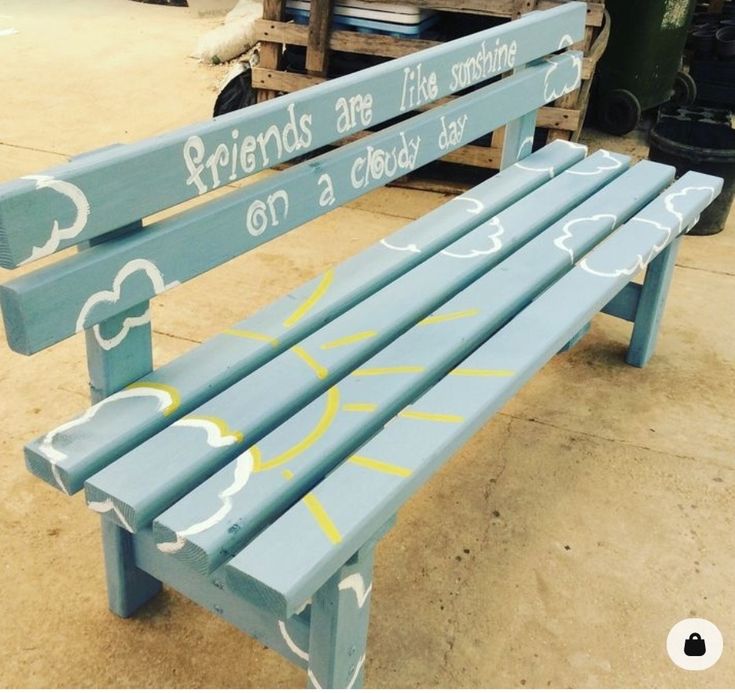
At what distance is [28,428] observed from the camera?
267 cm

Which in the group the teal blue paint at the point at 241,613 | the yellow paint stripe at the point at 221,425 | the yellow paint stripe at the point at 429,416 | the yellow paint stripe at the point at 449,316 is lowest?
the teal blue paint at the point at 241,613

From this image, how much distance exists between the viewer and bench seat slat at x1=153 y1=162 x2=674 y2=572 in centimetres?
145

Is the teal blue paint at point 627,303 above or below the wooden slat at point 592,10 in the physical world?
below

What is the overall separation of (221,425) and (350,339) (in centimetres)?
43

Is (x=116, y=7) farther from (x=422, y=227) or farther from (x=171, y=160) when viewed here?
(x=171, y=160)

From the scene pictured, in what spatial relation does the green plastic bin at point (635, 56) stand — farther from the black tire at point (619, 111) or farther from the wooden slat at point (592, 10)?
the wooden slat at point (592, 10)

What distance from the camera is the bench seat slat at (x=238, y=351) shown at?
1.59 m

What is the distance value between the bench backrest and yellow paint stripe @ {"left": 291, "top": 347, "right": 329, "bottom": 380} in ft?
0.79

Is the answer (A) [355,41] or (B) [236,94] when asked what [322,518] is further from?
(B) [236,94]

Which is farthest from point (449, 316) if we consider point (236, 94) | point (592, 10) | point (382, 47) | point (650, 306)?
point (236, 94)

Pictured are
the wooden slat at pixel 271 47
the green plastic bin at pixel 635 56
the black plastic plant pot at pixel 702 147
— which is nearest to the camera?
the black plastic plant pot at pixel 702 147

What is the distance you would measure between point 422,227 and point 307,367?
0.85 metres

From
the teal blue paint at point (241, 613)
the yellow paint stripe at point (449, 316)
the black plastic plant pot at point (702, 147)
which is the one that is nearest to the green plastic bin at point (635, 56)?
the black plastic plant pot at point (702, 147)

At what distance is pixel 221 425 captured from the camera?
1.69m
